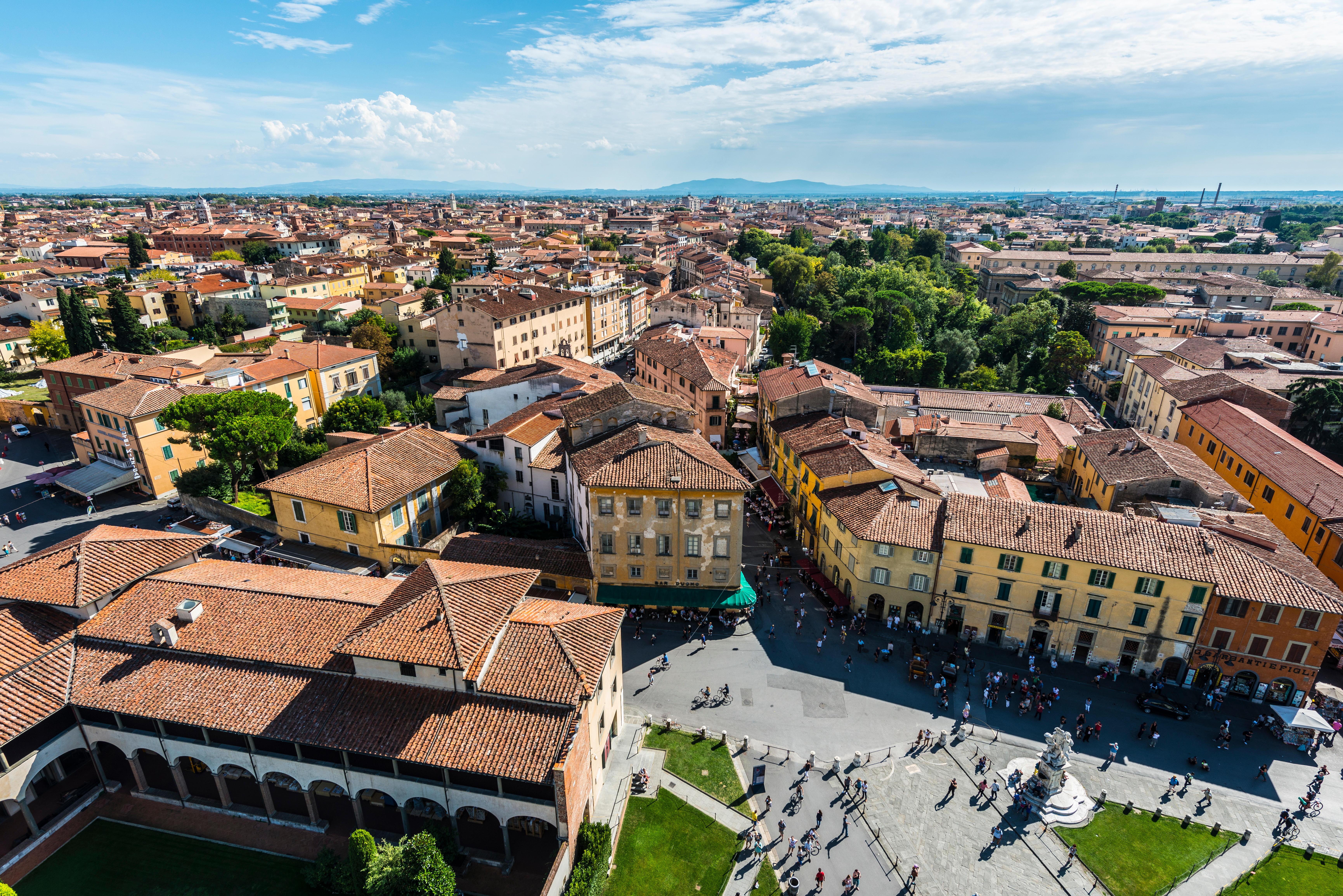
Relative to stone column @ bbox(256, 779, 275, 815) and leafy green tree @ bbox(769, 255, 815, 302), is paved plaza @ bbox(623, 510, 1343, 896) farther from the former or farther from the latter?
leafy green tree @ bbox(769, 255, 815, 302)

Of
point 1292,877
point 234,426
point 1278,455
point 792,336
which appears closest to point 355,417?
point 234,426

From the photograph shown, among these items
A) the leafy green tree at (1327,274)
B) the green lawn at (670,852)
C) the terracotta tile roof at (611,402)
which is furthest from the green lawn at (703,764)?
the leafy green tree at (1327,274)

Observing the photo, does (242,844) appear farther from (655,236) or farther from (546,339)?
(655,236)

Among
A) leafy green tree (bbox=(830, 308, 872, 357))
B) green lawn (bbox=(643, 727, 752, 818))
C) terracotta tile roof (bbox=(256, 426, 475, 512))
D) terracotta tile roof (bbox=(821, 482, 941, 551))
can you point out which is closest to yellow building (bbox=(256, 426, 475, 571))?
terracotta tile roof (bbox=(256, 426, 475, 512))

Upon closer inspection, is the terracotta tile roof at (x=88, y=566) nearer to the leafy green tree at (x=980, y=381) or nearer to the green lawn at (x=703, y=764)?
the green lawn at (x=703, y=764)

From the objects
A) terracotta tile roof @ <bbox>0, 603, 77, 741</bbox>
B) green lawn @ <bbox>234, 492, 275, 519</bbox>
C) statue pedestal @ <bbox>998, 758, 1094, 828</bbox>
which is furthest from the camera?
green lawn @ <bbox>234, 492, 275, 519</bbox>

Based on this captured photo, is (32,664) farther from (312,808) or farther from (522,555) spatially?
(522,555)

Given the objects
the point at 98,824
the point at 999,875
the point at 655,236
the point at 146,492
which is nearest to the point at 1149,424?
the point at 999,875
